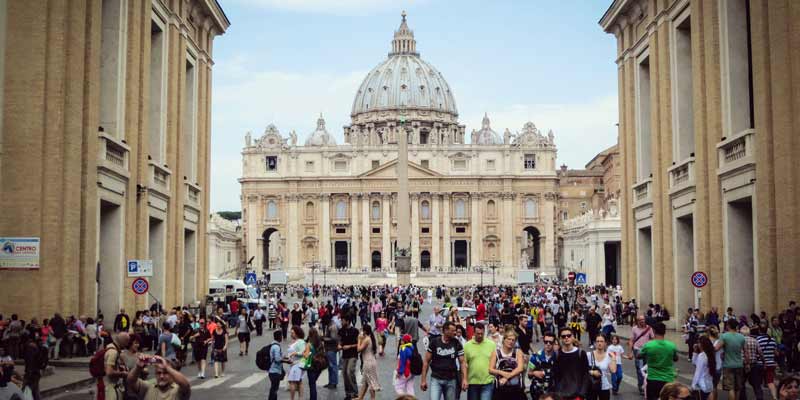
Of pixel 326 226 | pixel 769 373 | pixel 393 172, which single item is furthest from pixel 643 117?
pixel 326 226

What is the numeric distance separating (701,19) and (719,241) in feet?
20.2

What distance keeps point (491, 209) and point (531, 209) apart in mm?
4852

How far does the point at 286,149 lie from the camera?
13438cm

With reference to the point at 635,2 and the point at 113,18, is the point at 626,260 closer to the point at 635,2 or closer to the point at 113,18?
the point at 635,2

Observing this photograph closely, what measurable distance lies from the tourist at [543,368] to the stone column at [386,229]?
11816cm

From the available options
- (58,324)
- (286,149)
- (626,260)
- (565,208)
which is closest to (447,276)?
(286,149)

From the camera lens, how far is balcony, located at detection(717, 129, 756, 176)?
26438 mm

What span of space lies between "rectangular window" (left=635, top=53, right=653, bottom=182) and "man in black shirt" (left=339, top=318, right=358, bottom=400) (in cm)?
2120

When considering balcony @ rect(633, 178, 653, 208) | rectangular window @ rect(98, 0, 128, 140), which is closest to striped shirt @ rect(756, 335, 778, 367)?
rectangular window @ rect(98, 0, 128, 140)

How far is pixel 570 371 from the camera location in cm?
1259

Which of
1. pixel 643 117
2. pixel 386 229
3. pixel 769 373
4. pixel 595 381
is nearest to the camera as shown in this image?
pixel 595 381

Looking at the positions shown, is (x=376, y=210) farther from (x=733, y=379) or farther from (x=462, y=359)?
(x=462, y=359)

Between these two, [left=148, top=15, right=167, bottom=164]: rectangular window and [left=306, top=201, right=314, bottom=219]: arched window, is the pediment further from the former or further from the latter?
[left=148, top=15, right=167, bottom=164]: rectangular window

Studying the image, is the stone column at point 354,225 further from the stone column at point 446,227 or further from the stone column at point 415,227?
the stone column at point 446,227
